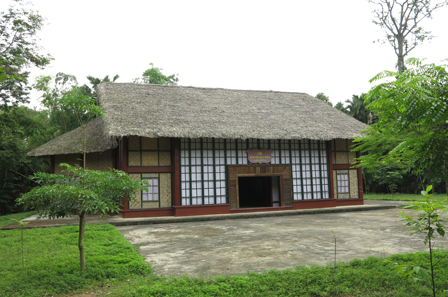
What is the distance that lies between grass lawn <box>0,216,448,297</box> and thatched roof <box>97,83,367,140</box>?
709cm

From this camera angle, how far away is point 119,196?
6.04m

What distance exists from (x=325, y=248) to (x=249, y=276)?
9.01 feet

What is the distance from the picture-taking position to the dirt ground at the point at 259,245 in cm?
626

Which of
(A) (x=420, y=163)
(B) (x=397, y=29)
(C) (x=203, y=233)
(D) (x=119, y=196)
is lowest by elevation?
(C) (x=203, y=233)

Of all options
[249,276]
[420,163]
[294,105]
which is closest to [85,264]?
[249,276]

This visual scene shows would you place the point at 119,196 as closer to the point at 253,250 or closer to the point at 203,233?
the point at 253,250

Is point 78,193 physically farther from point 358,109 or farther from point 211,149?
point 358,109

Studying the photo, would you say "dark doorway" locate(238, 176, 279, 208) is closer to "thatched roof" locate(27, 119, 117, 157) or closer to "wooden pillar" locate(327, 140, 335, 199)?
"wooden pillar" locate(327, 140, 335, 199)

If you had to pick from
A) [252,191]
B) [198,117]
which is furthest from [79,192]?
[252,191]

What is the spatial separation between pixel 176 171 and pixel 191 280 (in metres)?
9.37

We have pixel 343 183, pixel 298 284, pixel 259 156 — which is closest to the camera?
pixel 298 284

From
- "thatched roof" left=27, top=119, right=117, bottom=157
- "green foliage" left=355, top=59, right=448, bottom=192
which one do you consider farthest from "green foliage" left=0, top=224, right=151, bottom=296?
"thatched roof" left=27, top=119, right=117, bottom=157

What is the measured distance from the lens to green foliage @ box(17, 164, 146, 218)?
5.49 meters

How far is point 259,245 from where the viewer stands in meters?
7.99
